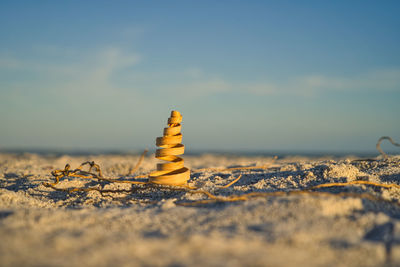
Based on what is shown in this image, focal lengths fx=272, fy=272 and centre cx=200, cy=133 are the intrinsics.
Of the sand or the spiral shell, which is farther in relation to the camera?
the spiral shell

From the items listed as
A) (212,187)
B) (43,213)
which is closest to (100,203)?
(43,213)

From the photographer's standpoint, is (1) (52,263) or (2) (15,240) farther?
(2) (15,240)

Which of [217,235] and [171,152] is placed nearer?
[217,235]

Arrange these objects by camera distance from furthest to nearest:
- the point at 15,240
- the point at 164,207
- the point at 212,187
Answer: the point at 212,187
the point at 164,207
the point at 15,240

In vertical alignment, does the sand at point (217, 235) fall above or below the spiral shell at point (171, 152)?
below

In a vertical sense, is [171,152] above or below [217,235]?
above

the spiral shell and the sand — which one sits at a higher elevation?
the spiral shell

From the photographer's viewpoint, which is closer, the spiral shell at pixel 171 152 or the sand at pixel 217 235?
the sand at pixel 217 235

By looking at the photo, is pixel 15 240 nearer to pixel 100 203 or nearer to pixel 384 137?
pixel 100 203
